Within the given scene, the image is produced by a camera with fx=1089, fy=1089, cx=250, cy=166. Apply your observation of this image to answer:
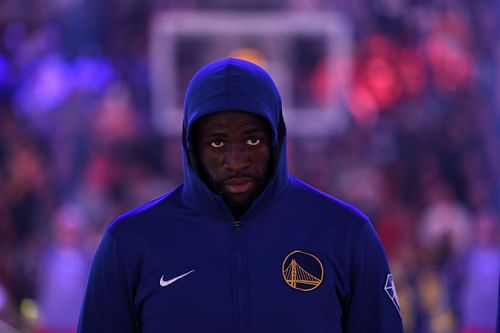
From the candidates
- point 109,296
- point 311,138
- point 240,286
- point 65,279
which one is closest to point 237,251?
point 240,286

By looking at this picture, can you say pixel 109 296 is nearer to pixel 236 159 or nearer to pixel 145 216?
pixel 145 216

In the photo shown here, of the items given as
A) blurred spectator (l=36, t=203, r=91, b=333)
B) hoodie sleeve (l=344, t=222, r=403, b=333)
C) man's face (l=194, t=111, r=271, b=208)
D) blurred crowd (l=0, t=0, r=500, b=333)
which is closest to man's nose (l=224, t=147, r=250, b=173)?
man's face (l=194, t=111, r=271, b=208)

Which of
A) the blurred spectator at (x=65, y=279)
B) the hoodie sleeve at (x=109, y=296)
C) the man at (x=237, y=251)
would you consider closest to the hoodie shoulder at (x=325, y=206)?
the man at (x=237, y=251)

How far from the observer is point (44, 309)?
9039 mm

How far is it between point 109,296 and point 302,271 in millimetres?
440

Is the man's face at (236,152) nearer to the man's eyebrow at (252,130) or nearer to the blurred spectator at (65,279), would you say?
the man's eyebrow at (252,130)

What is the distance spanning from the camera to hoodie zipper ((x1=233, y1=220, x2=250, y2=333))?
2383 millimetres

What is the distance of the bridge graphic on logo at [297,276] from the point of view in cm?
242

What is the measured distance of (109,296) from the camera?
2.46 metres

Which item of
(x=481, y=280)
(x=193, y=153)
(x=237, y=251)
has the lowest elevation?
(x=481, y=280)

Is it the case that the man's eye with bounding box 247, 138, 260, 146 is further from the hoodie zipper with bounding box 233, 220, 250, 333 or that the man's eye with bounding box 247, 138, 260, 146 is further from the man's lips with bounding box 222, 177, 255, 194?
the hoodie zipper with bounding box 233, 220, 250, 333

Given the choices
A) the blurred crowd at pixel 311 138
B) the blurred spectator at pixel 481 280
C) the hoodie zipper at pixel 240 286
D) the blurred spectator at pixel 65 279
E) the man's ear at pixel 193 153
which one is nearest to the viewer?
the hoodie zipper at pixel 240 286

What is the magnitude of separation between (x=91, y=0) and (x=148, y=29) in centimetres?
66

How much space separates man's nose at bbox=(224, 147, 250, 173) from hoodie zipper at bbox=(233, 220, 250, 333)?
0.50 ft
